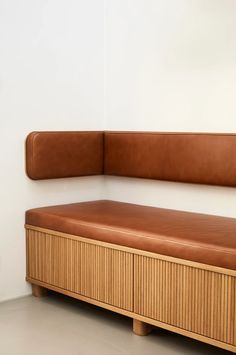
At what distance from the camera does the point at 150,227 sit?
3158mm

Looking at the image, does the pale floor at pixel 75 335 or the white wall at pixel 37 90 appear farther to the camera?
the white wall at pixel 37 90

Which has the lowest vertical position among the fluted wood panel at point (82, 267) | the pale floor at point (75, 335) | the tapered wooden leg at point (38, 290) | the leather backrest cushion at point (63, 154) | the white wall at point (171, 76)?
the pale floor at point (75, 335)

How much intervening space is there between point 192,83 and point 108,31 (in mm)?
872

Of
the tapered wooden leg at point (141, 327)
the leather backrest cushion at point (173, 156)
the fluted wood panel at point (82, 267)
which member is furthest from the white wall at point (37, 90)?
the tapered wooden leg at point (141, 327)

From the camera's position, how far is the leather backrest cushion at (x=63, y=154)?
3770 millimetres

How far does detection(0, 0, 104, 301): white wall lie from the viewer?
368cm

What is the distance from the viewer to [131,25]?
404 cm

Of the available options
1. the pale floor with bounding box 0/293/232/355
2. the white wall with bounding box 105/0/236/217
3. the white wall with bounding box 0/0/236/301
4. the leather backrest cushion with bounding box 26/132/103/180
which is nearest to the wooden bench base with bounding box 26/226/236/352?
the pale floor with bounding box 0/293/232/355

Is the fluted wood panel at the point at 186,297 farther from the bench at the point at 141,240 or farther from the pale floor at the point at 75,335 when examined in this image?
the pale floor at the point at 75,335

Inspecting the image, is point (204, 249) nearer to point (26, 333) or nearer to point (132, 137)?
point (26, 333)

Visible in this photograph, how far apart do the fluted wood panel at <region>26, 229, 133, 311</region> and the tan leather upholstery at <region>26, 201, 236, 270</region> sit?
80mm

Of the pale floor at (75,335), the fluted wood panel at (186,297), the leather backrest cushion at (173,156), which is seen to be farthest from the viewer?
the leather backrest cushion at (173,156)

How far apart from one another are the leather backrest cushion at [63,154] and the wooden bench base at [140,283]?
42 centimetres

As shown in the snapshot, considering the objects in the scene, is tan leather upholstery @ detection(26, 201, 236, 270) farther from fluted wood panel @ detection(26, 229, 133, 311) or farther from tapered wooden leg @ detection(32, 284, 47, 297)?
tapered wooden leg @ detection(32, 284, 47, 297)
